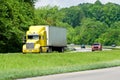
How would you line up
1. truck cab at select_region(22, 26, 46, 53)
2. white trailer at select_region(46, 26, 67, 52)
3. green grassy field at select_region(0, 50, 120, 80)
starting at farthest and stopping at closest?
white trailer at select_region(46, 26, 67, 52)
truck cab at select_region(22, 26, 46, 53)
green grassy field at select_region(0, 50, 120, 80)

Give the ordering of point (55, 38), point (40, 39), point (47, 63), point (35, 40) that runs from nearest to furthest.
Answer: point (47, 63)
point (35, 40)
point (40, 39)
point (55, 38)

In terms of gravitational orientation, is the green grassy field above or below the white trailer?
below

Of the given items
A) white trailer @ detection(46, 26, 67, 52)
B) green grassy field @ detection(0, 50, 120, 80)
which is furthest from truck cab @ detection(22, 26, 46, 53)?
green grassy field @ detection(0, 50, 120, 80)

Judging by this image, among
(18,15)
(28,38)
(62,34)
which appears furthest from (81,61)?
(18,15)

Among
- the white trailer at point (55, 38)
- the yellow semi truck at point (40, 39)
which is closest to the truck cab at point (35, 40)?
the yellow semi truck at point (40, 39)

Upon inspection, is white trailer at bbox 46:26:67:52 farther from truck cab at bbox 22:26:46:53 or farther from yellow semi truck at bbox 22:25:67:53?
truck cab at bbox 22:26:46:53

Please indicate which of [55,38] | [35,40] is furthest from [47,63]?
[55,38]

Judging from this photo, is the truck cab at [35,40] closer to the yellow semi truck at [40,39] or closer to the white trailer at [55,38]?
the yellow semi truck at [40,39]

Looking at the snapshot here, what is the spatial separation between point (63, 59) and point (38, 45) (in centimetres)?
1121

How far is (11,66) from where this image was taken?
35.9m

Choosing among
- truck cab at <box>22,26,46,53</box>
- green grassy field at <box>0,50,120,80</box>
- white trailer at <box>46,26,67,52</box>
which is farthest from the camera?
white trailer at <box>46,26,67,52</box>

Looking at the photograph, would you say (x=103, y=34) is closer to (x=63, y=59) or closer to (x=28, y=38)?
(x=28, y=38)

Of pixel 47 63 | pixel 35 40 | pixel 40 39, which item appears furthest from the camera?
pixel 40 39

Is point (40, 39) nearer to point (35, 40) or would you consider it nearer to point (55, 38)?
point (35, 40)
